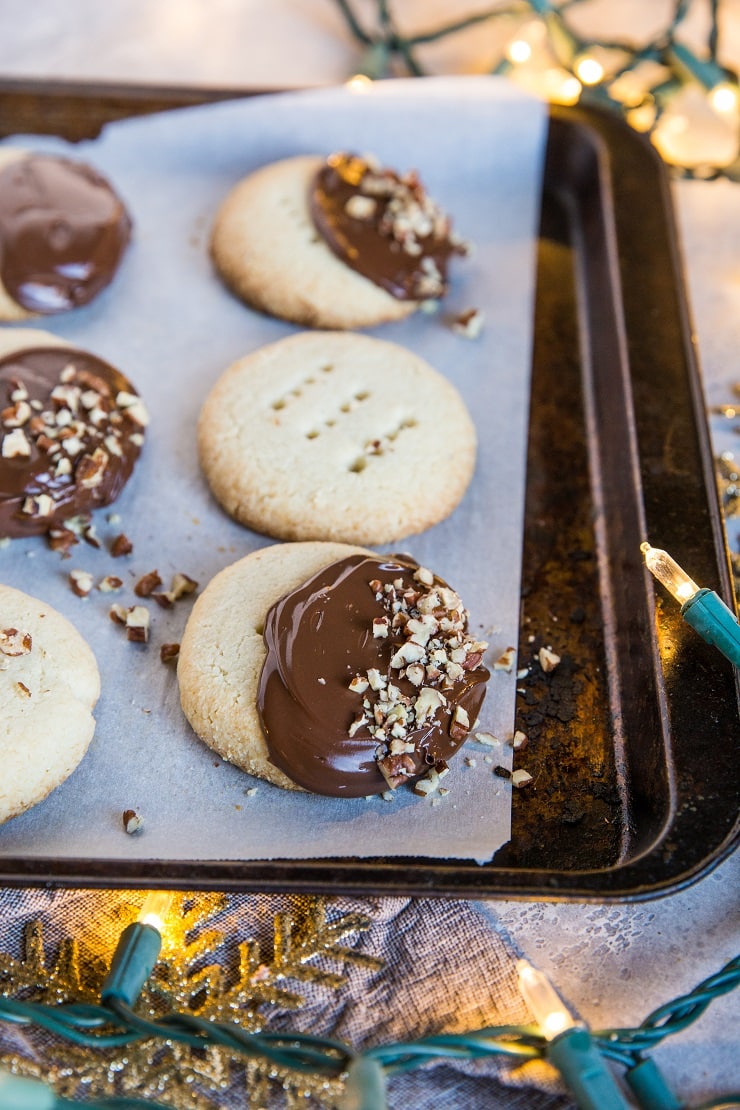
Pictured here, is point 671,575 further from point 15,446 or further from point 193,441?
point 15,446

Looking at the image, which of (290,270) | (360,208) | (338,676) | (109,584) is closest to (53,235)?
(290,270)

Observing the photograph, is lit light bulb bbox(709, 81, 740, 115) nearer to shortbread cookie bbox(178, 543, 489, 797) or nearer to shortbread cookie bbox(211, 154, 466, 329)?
shortbread cookie bbox(211, 154, 466, 329)

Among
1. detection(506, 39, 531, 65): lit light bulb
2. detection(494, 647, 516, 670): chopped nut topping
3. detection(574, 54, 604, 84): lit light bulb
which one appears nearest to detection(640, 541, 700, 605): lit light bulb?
detection(494, 647, 516, 670): chopped nut topping

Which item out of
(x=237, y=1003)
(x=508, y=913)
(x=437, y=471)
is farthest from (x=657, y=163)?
(x=237, y=1003)

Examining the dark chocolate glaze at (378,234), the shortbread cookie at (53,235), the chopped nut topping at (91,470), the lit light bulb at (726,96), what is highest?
the lit light bulb at (726,96)

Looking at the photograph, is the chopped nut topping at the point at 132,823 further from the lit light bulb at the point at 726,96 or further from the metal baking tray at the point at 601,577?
the lit light bulb at the point at 726,96

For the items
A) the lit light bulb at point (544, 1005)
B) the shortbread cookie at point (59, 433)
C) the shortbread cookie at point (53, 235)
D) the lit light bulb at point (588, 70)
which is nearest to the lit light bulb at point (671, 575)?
the lit light bulb at point (544, 1005)

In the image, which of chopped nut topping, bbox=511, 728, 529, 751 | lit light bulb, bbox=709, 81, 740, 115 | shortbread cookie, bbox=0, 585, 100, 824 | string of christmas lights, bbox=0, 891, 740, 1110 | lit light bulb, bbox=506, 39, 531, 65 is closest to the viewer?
string of christmas lights, bbox=0, 891, 740, 1110
